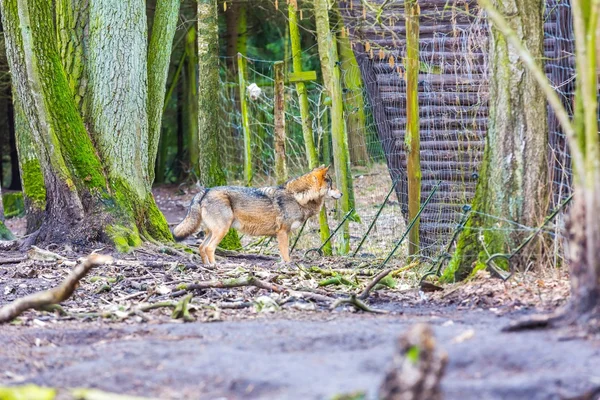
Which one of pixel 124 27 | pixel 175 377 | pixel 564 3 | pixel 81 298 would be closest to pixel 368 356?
pixel 175 377

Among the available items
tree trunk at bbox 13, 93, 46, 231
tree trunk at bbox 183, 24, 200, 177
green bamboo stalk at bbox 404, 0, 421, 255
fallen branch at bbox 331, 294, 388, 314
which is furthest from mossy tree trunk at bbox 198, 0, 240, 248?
tree trunk at bbox 183, 24, 200, 177

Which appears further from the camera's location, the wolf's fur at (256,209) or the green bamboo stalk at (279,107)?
the green bamboo stalk at (279,107)

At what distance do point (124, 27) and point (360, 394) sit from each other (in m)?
8.94

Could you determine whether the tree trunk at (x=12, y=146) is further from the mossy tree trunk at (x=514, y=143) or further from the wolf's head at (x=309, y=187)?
the mossy tree trunk at (x=514, y=143)

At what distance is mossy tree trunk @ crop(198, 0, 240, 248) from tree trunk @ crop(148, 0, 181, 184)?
0.81 m

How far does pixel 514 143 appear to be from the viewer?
724 cm

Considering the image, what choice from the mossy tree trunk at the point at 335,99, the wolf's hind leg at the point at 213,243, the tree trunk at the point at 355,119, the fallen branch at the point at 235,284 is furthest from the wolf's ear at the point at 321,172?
the fallen branch at the point at 235,284

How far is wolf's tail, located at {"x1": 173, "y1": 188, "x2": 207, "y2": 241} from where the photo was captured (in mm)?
11711

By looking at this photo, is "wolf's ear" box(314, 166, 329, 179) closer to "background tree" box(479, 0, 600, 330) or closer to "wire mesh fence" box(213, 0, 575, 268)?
"wire mesh fence" box(213, 0, 575, 268)

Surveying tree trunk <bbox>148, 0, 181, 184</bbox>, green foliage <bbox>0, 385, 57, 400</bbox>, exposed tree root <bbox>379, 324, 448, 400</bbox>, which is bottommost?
green foliage <bbox>0, 385, 57, 400</bbox>

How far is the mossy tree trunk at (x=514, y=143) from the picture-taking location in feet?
23.6

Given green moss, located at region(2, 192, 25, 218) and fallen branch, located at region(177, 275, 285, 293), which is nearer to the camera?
fallen branch, located at region(177, 275, 285, 293)

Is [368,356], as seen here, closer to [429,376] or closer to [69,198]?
[429,376]

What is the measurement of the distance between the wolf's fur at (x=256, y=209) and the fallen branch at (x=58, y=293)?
528 cm
